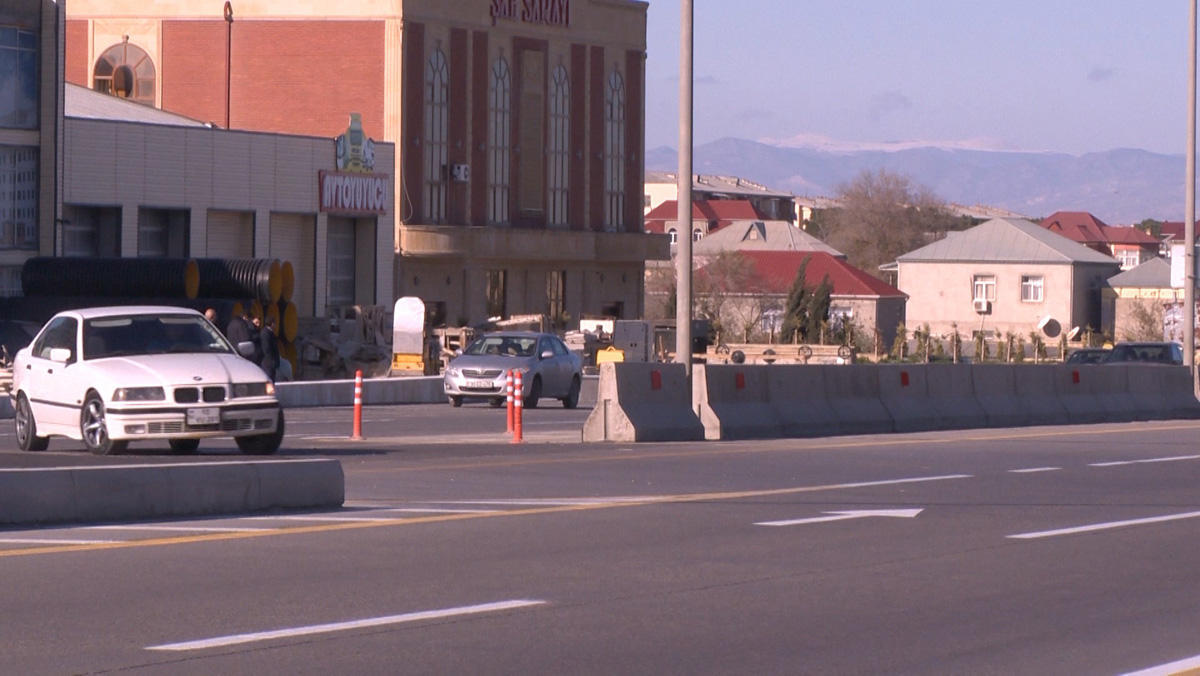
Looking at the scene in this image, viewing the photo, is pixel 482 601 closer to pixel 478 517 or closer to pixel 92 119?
pixel 478 517

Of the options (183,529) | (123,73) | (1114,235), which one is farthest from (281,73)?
(1114,235)

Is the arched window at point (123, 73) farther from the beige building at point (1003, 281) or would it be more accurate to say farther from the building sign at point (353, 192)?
the beige building at point (1003, 281)

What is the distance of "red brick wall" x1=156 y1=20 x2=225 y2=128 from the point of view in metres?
65.9

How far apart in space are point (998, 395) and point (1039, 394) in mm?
1361

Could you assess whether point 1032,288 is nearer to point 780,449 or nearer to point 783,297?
point 783,297

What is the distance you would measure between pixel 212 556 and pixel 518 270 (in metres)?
60.1

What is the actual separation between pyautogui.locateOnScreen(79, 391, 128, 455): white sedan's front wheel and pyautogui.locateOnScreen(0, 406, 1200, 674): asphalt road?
1.94ft

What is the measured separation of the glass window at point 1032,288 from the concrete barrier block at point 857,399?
74.6 metres

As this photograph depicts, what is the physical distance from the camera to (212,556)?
11453 mm

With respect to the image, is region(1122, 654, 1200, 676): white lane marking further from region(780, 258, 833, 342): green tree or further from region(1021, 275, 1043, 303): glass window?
region(1021, 275, 1043, 303): glass window

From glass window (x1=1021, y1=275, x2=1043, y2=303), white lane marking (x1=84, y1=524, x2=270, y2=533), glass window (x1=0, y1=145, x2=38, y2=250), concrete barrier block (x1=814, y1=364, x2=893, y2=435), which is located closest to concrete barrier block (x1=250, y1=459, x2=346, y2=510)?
white lane marking (x1=84, y1=524, x2=270, y2=533)

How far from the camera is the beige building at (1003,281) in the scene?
98.6 meters

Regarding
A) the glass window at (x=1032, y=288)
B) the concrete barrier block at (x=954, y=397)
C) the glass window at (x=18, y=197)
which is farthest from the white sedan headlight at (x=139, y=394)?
the glass window at (x=1032, y=288)

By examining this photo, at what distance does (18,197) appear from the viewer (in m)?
45.8
